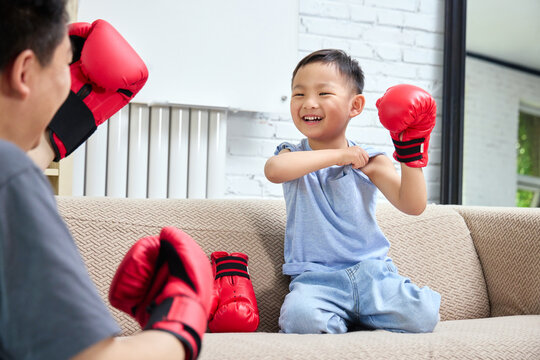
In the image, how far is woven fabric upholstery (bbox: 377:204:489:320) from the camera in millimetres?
1616

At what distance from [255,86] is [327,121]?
1.19m

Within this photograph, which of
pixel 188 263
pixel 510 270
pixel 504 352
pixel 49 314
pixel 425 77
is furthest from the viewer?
pixel 425 77

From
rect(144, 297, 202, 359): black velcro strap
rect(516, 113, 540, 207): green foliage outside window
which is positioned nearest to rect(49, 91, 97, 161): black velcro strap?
rect(144, 297, 202, 359): black velcro strap

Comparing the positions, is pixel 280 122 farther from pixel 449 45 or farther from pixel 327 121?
pixel 327 121

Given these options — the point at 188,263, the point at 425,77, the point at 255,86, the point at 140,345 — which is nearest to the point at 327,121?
the point at 188,263

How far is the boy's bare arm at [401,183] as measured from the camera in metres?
1.42

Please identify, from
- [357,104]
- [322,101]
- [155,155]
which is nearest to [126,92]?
[322,101]

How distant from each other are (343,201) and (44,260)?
103cm

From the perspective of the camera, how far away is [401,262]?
1612 mm

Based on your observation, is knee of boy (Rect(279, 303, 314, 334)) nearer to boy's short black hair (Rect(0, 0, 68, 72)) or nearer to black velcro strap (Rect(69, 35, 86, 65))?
black velcro strap (Rect(69, 35, 86, 65))

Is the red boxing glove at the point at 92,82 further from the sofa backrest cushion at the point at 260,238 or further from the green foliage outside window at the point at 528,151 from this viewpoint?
the green foliage outside window at the point at 528,151

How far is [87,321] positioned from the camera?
1.78 feet

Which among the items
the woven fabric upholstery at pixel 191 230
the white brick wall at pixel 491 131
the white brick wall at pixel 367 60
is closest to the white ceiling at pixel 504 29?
the white brick wall at pixel 491 131

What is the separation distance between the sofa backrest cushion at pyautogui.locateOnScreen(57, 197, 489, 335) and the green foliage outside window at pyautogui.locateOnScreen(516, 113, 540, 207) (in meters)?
1.63
